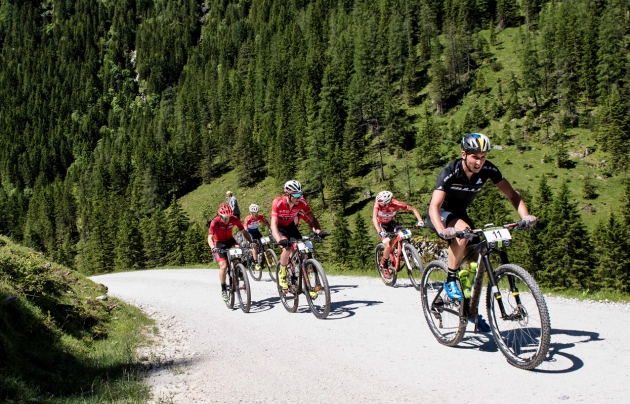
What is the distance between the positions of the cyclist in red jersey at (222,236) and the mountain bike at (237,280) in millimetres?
162

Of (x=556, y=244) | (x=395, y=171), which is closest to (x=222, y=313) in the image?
(x=556, y=244)

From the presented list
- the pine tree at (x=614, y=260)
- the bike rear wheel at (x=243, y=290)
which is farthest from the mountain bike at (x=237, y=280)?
the pine tree at (x=614, y=260)

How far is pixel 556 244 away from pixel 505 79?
70.2m

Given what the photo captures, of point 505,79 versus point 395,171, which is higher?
point 505,79

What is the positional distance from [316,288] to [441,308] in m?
3.47

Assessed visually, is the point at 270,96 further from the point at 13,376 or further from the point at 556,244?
the point at 13,376

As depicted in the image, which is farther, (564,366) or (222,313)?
(222,313)

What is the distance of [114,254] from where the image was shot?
88.6 meters

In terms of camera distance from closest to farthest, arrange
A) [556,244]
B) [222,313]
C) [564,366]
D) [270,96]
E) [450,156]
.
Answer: [564,366] < [222,313] < [556,244] < [450,156] < [270,96]

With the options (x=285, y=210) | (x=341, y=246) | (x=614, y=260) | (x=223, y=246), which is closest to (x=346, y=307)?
(x=285, y=210)

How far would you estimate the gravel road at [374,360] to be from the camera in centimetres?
549

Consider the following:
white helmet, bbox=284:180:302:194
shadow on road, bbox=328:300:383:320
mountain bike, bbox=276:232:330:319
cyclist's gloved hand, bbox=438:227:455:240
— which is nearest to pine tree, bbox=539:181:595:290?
shadow on road, bbox=328:300:383:320

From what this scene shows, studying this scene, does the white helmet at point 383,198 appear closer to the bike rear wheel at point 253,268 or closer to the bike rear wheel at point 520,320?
the bike rear wheel at point 520,320

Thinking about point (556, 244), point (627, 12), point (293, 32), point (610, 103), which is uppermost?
point (293, 32)
